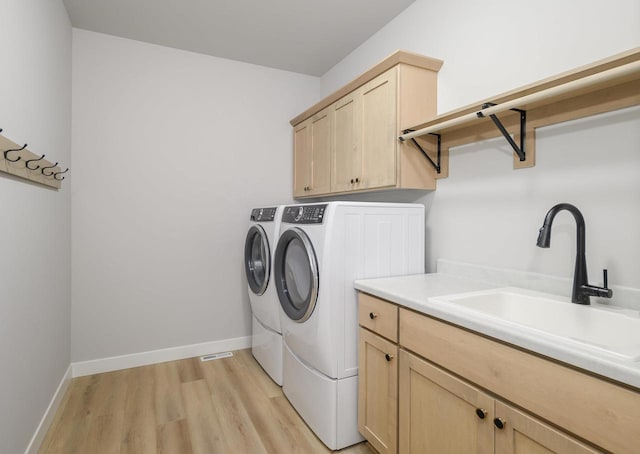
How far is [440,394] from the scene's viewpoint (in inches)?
49.2

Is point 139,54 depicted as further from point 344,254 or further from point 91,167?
point 344,254

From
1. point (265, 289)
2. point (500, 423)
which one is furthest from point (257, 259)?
point (500, 423)

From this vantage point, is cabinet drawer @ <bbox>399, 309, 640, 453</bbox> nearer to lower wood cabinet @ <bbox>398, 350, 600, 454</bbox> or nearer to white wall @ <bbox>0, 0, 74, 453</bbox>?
lower wood cabinet @ <bbox>398, 350, 600, 454</bbox>

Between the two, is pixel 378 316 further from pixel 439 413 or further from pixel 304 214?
pixel 304 214

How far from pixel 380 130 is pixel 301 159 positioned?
45.0 inches

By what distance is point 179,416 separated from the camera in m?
2.04

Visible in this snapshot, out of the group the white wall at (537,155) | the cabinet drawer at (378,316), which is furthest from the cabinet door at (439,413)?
→ the white wall at (537,155)

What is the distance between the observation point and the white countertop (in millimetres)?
773

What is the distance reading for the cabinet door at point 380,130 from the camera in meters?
1.98

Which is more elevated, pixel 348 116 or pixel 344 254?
pixel 348 116

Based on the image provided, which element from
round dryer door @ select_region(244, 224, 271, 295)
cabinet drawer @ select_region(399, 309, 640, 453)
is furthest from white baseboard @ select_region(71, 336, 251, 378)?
cabinet drawer @ select_region(399, 309, 640, 453)

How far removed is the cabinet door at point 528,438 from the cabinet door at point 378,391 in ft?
1.66

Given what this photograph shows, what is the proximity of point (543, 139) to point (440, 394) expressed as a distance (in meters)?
1.15

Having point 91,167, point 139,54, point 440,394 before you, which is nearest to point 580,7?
point 440,394
